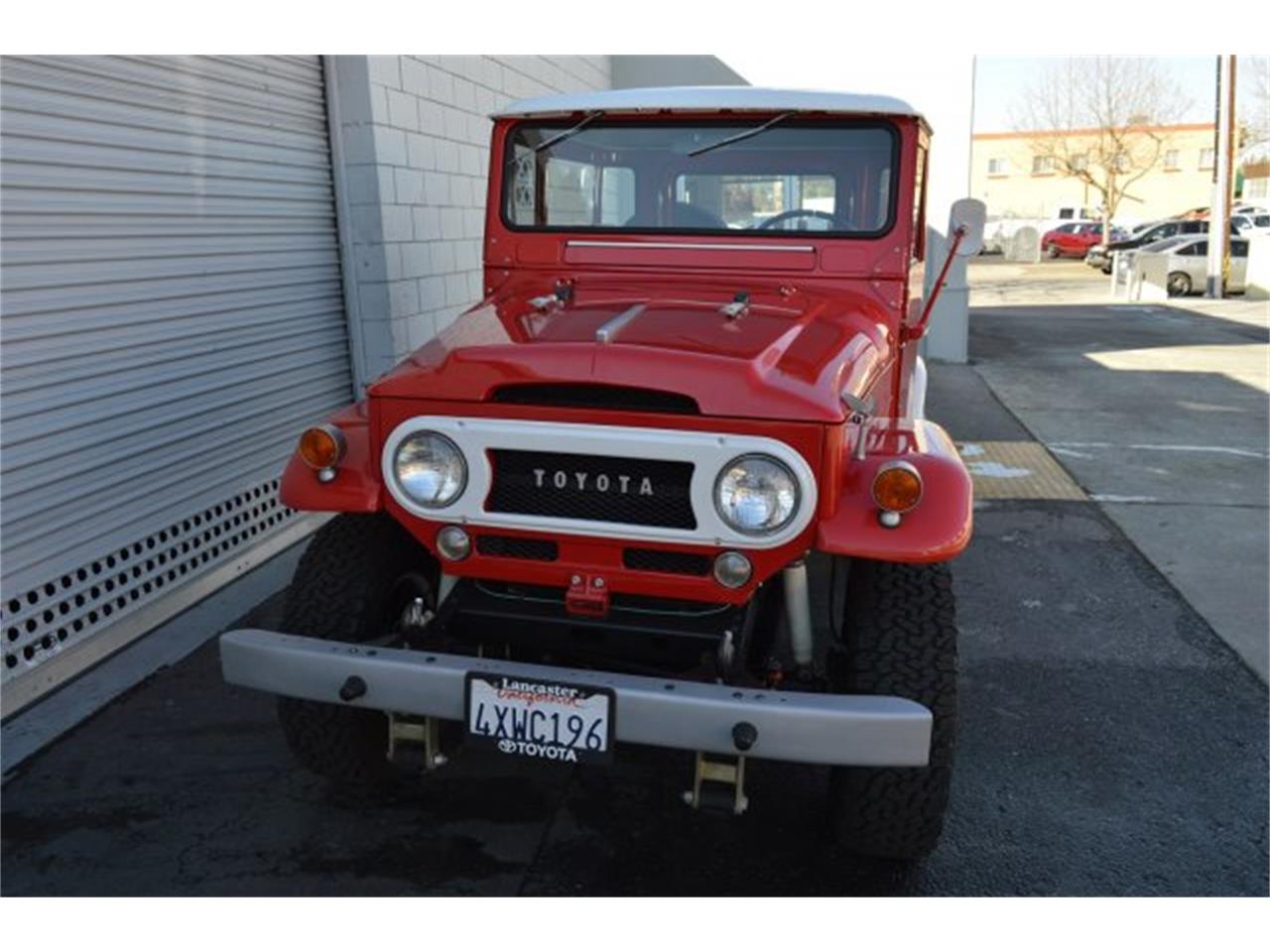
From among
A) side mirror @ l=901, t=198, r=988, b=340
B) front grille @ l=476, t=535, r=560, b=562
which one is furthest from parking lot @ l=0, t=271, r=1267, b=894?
side mirror @ l=901, t=198, r=988, b=340

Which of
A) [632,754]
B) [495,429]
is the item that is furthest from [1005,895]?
[495,429]

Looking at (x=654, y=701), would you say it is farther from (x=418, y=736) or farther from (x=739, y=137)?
(x=739, y=137)

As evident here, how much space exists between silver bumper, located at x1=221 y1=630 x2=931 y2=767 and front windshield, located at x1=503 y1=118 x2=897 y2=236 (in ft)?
5.88

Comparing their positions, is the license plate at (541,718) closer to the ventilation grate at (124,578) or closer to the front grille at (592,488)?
the front grille at (592,488)

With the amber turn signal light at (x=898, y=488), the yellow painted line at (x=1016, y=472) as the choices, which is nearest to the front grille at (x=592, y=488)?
the amber turn signal light at (x=898, y=488)

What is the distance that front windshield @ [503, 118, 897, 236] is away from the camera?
344 cm

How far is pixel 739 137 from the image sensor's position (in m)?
3.46

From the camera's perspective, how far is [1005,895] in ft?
8.70

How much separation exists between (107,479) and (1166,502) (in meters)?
5.72

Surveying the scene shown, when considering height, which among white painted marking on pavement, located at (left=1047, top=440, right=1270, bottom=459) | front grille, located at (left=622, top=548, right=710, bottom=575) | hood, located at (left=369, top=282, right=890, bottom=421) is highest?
hood, located at (left=369, top=282, right=890, bottom=421)

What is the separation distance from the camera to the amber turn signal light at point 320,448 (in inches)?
110

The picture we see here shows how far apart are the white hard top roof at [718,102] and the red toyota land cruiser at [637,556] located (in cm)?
5

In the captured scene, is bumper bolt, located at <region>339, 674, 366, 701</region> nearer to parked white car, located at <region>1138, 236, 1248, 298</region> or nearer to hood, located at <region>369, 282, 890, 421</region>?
hood, located at <region>369, 282, 890, 421</region>

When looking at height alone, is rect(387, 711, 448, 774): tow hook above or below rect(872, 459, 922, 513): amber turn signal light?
below
